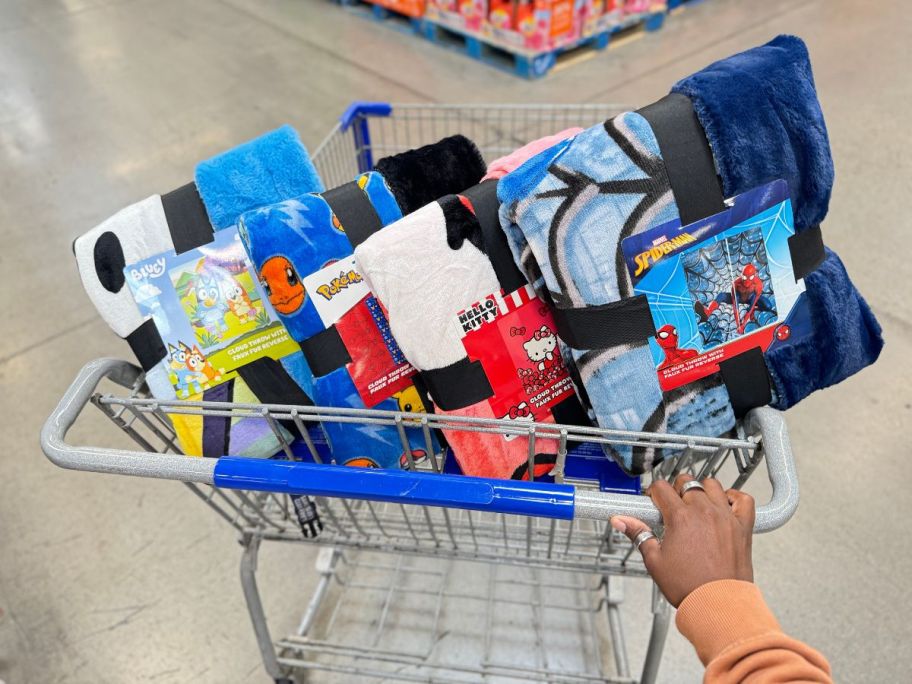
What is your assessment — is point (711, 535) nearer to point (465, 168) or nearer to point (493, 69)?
point (465, 168)

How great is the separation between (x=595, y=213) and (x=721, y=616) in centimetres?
45

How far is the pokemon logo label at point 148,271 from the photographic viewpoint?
2.95 ft

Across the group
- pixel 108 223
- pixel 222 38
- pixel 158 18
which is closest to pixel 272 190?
pixel 108 223

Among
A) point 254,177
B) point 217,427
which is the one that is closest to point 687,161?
point 254,177

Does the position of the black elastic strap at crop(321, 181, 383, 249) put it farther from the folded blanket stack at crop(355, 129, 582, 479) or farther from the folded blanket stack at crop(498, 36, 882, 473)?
the folded blanket stack at crop(498, 36, 882, 473)

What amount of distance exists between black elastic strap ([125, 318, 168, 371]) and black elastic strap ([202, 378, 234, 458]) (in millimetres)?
91

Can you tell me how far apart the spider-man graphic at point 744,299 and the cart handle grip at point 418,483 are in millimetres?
131

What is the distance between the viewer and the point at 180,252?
914mm

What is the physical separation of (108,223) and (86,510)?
108 cm

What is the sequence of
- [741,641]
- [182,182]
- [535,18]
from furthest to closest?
[535,18], [182,182], [741,641]

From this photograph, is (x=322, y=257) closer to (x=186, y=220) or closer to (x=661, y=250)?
(x=186, y=220)

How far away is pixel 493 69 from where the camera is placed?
3242mm

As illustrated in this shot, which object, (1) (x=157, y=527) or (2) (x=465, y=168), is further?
(1) (x=157, y=527)

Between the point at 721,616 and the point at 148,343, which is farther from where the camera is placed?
the point at 148,343
